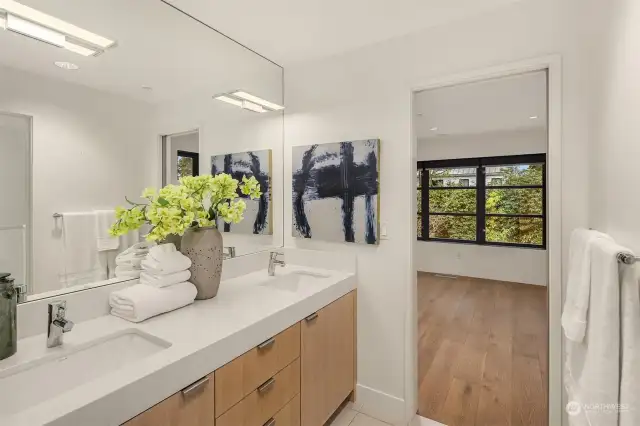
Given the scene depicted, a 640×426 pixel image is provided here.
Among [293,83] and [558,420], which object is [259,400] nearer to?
[558,420]

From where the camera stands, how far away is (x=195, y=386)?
105 centimetres

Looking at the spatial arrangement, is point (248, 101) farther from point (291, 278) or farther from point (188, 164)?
point (291, 278)

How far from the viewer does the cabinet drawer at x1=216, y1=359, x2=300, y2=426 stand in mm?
1224

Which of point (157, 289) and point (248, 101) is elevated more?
point (248, 101)

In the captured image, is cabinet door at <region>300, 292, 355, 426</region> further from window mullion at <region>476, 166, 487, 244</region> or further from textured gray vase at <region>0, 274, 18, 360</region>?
window mullion at <region>476, 166, 487, 244</region>

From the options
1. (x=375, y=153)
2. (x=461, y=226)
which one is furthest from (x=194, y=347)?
(x=461, y=226)

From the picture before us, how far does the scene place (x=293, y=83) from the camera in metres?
2.44

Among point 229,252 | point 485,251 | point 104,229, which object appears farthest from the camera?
point 485,251

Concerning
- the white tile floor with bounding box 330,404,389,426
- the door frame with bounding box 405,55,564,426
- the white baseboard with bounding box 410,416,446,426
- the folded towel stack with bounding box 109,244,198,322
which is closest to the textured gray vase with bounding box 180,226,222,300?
the folded towel stack with bounding box 109,244,198,322

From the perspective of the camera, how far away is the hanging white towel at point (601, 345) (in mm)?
891

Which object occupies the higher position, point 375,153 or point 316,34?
point 316,34

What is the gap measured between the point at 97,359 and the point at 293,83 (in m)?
2.11

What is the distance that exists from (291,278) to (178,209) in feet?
3.29

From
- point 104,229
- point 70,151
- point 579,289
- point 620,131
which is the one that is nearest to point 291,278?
point 104,229
